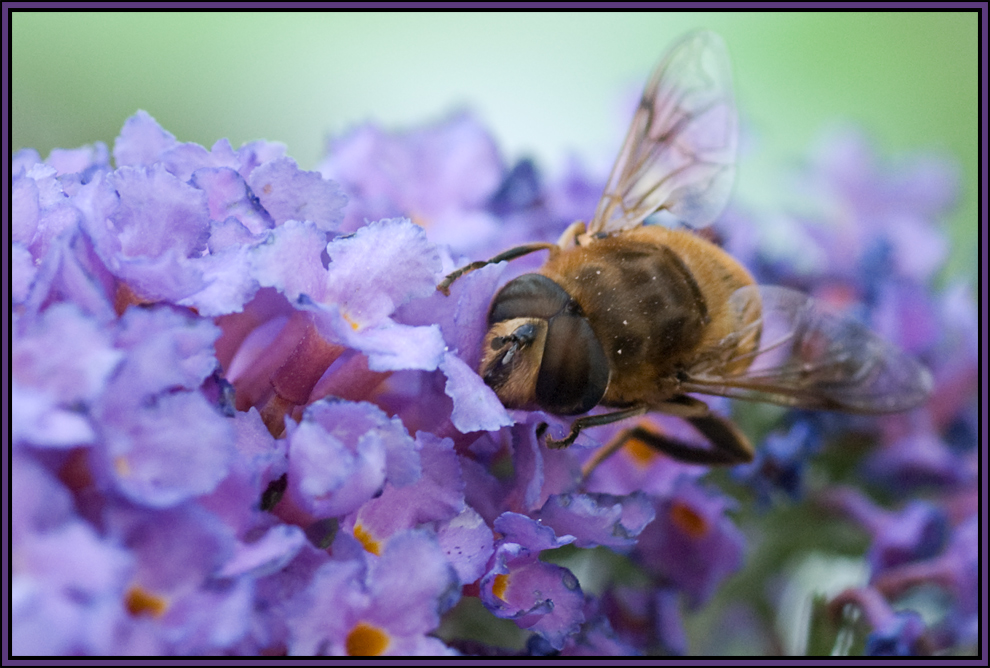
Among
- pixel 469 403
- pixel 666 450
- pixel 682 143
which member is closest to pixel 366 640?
pixel 469 403

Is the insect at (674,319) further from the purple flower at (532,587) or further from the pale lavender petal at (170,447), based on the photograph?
the pale lavender petal at (170,447)

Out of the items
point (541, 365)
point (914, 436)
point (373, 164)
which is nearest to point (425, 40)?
point (373, 164)

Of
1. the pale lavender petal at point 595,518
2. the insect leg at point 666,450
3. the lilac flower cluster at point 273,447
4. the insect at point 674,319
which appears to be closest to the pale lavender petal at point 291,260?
the lilac flower cluster at point 273,447

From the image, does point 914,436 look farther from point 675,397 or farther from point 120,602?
point 120,602

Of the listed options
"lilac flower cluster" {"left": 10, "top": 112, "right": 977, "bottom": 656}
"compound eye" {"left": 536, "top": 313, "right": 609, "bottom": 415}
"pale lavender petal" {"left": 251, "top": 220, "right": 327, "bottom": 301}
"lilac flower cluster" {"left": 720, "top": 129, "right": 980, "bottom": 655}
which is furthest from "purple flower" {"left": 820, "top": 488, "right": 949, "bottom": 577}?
"pale lavender petal" {"left": 251, "top": 220, "right": 327, "bottom": 301}

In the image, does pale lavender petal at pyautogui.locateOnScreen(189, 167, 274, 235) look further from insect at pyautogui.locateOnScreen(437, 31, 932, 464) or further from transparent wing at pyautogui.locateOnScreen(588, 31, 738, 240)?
transparent wing at pyautogui.locateOnScreen(588, 31, 738, 240)
